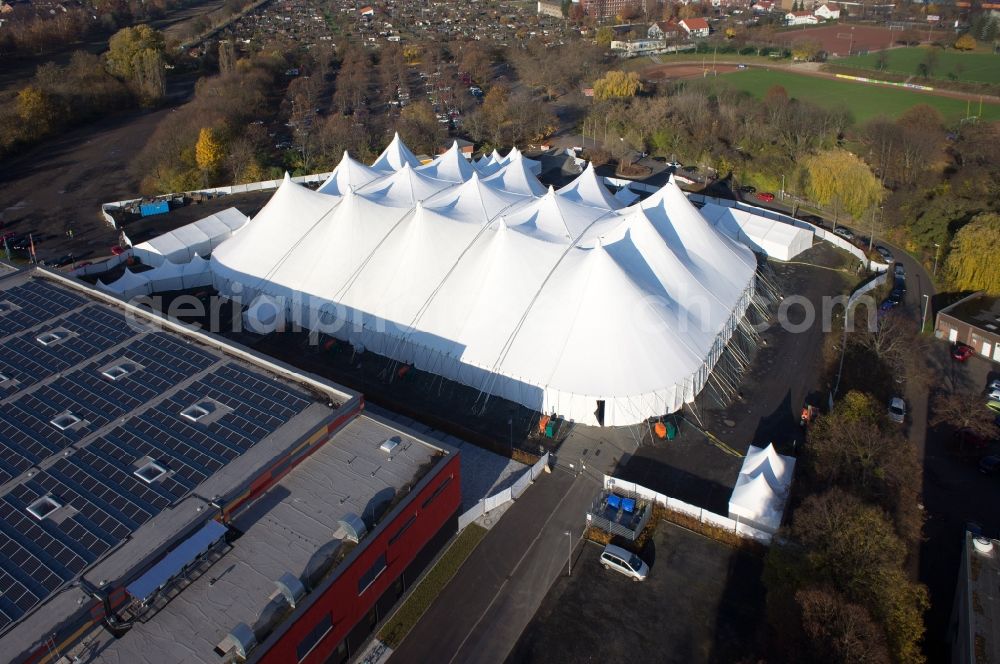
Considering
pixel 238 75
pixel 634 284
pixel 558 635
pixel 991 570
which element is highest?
pixel 238 75

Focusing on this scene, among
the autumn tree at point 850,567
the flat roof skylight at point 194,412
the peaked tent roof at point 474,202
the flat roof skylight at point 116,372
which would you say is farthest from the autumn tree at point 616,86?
the flat roof skylight at point 194,412

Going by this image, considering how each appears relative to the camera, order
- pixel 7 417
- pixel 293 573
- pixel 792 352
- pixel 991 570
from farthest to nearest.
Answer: pixel 792 352
pixel 7 417
pixel 991 570
pixel 293 573

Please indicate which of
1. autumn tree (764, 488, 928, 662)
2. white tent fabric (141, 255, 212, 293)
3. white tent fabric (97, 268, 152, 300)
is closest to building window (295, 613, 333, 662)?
autumn tree (764, 488, 928, 662)

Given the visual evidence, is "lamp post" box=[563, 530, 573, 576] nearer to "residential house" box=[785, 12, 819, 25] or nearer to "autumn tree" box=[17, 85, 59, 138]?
"autumn tree" box=[17, 85, 59, 138]

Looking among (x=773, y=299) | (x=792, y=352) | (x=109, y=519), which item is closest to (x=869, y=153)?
(x=773, y=299)

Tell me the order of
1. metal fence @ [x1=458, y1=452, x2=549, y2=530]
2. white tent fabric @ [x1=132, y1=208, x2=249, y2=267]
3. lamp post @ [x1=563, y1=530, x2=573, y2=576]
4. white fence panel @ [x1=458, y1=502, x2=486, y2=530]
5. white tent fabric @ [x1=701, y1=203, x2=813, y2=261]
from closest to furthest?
1. lamp post @ [x1=563, y1=530, x2=573, y2=576]
2. white fence panel @ [x1=458, y1=502, x2=486, y2=530]
3. metal fence @ [x1=458, y1=452, x2=549, y2=530]
4. white tent fabric @ [x1=132, y1=208, x2=249, y2=267]
5. white tent fabric @ [x1=701, y1=203, x2=813, y2=261]

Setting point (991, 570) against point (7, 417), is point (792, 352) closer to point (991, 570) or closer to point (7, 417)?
point (991, 570)
